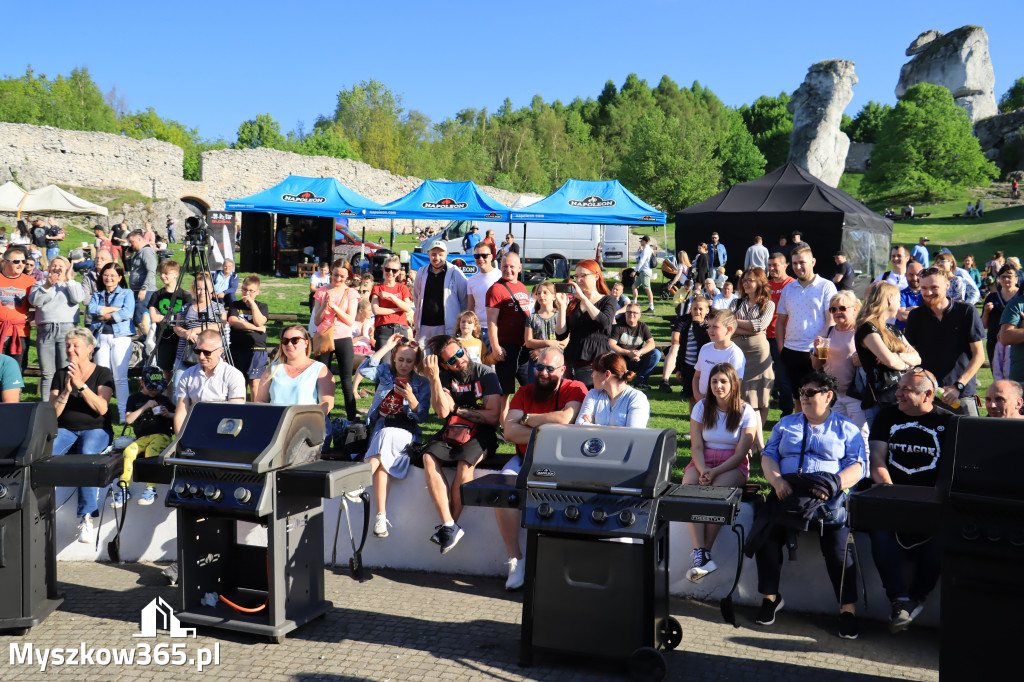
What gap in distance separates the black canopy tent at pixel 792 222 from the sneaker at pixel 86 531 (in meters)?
15.4

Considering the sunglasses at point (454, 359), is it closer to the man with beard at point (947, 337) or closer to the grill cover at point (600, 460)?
the grill cover at point (600, 460)

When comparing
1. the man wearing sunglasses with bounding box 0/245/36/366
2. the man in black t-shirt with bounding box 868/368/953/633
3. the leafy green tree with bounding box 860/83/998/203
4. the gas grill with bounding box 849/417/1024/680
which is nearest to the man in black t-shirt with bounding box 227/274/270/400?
the man wearing sunglasses with bounding box 0/245/36/366

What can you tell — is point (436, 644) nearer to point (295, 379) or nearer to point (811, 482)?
point (811, 482)

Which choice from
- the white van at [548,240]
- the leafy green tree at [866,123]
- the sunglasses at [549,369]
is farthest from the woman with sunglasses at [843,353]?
the leafy green tree at [866,123]

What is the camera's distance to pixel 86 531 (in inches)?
232

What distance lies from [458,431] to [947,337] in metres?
3.61

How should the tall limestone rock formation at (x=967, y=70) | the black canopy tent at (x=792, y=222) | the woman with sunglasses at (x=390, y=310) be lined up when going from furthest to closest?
the tall limestone rock formation at (x=967, y=70)
the black canopy tent at (x=792, y=222)
the woman with sunglasses at (x=390, y=310)

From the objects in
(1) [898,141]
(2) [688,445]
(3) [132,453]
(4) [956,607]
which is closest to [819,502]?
(4) [956,607]

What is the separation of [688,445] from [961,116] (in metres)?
69.4

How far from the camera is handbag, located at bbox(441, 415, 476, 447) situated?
18.5 ft

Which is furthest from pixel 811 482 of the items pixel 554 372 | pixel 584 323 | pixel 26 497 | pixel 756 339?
pixel 26 497

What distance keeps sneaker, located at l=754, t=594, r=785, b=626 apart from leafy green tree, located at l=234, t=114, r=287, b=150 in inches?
3430

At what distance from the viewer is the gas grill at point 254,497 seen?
4.44 meters

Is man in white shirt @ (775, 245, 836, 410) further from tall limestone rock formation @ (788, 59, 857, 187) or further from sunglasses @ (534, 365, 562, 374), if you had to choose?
tall limestone rock formation @ (788, 59, 857, 187)
